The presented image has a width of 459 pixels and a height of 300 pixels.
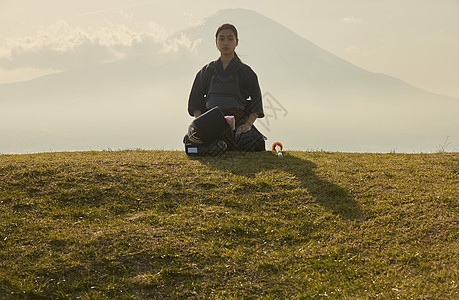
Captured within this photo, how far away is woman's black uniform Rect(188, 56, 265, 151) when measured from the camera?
9203 mm

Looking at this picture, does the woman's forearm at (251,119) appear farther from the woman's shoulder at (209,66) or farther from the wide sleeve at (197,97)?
the woman's shoulder at (209,66)

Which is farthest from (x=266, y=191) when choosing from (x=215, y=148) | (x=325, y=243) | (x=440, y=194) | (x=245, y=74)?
(x=245, y=74)

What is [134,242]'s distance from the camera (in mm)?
5551

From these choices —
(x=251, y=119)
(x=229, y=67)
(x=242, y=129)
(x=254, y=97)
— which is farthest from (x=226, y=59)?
(x=242, y=129)

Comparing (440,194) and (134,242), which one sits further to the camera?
(440,194)

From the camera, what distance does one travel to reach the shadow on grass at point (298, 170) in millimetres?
6554

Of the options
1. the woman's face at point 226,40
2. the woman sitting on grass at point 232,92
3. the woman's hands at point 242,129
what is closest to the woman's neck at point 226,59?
the woman sitting on grass at point 232,92

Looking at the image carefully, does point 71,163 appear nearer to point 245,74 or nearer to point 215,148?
point 215,148

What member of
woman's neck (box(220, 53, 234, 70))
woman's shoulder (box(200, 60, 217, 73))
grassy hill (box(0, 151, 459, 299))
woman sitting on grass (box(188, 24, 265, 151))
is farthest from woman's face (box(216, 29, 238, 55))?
grassy hill (box(0, 151, 459, 299))

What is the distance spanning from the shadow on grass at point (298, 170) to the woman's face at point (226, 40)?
7.35 feet

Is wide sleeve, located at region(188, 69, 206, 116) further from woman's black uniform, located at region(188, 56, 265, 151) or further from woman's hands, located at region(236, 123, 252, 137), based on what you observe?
woman's hands, located at region(236, 123, 252, 137)

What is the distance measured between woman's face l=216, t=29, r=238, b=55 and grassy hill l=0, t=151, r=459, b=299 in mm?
2597

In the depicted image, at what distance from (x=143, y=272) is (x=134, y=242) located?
0.56m

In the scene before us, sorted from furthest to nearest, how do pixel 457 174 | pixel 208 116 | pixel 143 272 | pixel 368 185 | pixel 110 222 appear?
pixel 208 116
pixel 457 174
pixel 368 185
pixel 110 222
pixel 143 272
